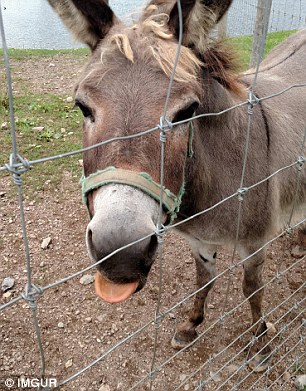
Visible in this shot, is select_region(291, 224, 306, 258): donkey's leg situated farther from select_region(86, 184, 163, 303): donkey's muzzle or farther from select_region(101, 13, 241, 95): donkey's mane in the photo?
select_region(86, 184, 163, 303): donkey's muzzle

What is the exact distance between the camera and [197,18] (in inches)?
59.4

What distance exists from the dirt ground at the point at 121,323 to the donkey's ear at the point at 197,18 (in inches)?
52.6

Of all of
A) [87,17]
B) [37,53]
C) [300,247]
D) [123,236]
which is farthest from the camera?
[37,53]

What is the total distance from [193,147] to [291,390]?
1609 millimetres

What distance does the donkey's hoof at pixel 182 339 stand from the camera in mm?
2516

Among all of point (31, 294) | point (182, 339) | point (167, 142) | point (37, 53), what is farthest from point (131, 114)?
point (37, 53)

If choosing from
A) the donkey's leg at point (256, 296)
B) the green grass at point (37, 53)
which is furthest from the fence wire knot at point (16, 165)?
the green grass at point (37, 53)

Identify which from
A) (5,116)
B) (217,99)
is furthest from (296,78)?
(5,116)

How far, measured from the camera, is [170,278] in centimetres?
300

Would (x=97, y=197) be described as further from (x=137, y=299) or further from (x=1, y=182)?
(x=1, y=182)

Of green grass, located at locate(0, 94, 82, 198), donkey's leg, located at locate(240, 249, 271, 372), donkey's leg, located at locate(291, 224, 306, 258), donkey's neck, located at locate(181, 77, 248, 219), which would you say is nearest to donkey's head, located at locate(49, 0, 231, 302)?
donkey's neck, located at locate(181, 77, 248, 219)

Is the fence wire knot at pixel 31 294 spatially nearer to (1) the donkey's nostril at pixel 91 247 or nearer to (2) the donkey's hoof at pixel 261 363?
(1) the donkey's nostril at pixel 91 247

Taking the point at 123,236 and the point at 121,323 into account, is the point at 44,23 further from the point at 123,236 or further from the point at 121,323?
the point at 123,236

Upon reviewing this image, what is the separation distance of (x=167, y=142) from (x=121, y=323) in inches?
65.6
